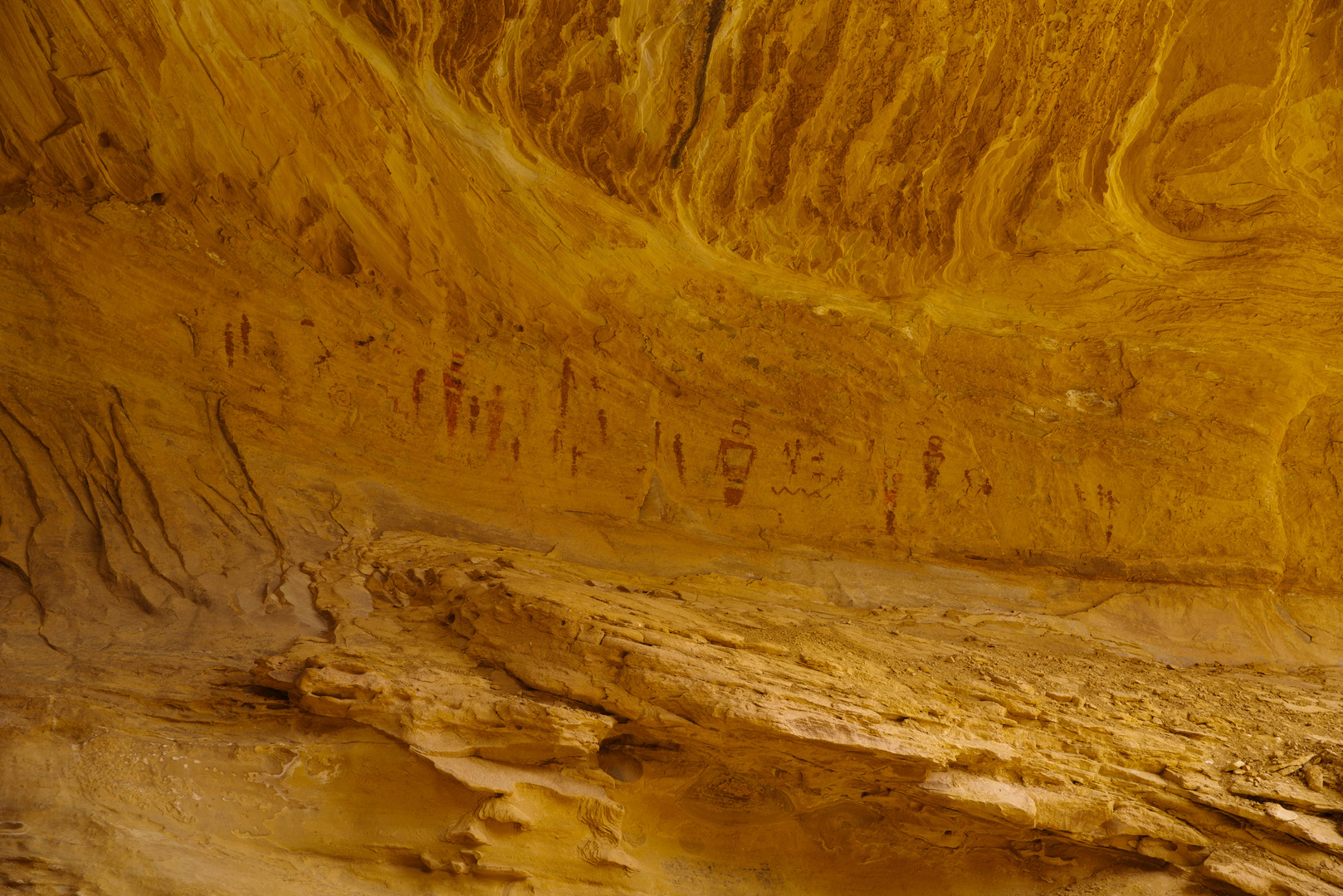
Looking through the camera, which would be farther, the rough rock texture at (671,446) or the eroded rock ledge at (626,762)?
the rough rock texture at (671,446)

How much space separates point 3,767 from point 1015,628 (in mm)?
6135

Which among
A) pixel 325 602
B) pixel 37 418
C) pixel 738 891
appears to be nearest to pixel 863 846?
pixel 738 891

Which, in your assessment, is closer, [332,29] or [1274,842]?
[1274,842]

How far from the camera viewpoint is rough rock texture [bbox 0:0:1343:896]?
12.6 feet

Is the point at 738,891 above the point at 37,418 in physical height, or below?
below

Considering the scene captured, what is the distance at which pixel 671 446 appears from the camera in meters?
7.09

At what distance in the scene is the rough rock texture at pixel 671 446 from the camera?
3838 millimetres

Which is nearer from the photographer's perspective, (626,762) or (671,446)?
(626,762)

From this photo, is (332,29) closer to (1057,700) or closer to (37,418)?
(37,418)

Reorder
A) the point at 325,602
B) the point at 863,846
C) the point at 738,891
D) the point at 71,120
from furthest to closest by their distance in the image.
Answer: the point at 71,120, the point at 325,602, the point at 863,846, the point at 738,891

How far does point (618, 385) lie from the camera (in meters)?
7.07

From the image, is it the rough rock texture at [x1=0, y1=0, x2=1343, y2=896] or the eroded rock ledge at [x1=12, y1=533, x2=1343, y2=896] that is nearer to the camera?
the eroded rock ledge at [x1=12, y1=533, x2=1343, y2=896]

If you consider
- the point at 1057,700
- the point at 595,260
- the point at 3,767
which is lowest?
the point at 3,767

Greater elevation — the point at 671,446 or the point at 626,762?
the point at 671,446
